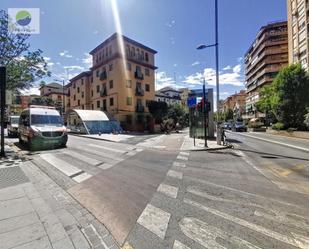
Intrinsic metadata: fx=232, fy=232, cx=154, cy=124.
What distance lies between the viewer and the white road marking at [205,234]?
3.31 metres

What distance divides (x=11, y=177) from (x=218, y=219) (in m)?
6.34

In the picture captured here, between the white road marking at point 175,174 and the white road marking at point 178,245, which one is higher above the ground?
the white road marking at point 178,245

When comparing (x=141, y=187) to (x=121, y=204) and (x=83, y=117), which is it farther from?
(x=83, y=117)

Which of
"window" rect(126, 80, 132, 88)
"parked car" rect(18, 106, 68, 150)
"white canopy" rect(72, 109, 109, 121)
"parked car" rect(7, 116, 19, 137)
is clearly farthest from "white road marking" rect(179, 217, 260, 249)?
"window" rect(126, 80, 132, 88)

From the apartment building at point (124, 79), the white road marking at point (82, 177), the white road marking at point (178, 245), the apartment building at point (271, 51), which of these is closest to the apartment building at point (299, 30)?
the apartment building at point (271, 51)

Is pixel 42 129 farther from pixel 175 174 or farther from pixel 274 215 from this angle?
pixel 274 215

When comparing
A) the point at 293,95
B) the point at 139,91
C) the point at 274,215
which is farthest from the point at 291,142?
the point at 139,91

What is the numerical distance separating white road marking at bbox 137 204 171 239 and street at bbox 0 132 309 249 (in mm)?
18

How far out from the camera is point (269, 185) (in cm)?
A: 644

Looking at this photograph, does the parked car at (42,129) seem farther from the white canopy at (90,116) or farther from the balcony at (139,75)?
the balcony at (139,75)

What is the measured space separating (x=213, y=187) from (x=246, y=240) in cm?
277

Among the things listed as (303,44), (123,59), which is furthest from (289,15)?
(123,59)

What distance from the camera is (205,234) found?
361 cm

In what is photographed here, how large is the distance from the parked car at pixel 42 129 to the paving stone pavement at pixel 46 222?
7.74m
